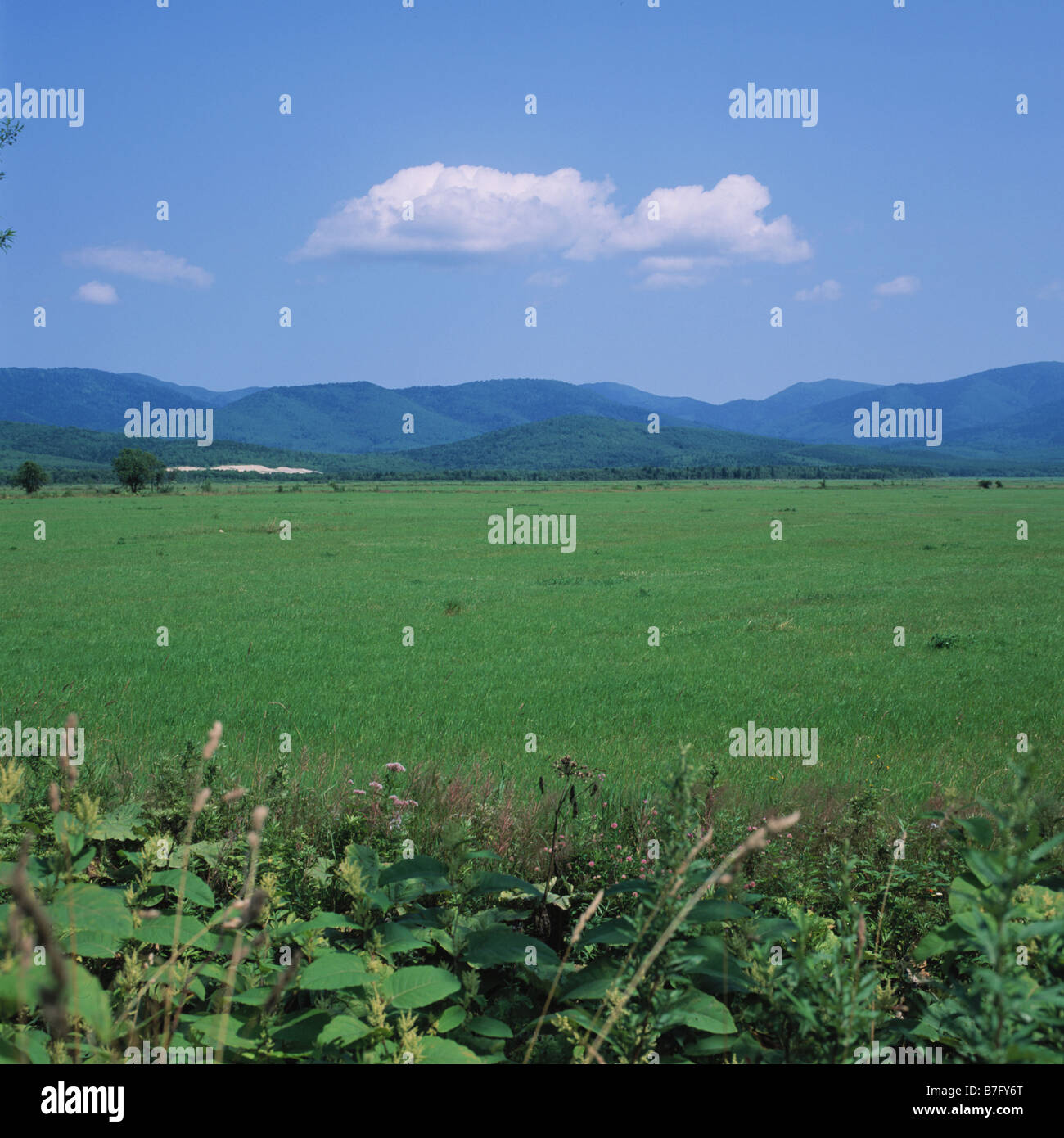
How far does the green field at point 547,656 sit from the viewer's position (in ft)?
33.9

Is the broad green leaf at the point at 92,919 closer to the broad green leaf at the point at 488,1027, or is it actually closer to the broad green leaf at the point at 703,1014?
the broad green leaf at the point at 488,1027

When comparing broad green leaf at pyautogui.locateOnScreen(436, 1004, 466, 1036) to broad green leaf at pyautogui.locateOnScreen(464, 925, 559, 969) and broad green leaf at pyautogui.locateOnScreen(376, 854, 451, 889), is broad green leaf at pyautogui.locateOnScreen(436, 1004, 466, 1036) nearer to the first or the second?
broad green leaf at pyautogui.locateOnScreen(464, 925, 559, 969)

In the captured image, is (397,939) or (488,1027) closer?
(488,1027)

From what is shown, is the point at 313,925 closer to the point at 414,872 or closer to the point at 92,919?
the point at 414,872

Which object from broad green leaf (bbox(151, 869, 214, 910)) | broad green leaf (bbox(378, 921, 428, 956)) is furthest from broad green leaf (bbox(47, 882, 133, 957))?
broad green leaf (bbox(378, 921, 428, 956))

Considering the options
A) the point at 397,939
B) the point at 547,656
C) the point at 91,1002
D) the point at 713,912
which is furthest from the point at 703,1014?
the point at 547,656

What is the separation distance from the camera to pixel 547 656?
18609mm

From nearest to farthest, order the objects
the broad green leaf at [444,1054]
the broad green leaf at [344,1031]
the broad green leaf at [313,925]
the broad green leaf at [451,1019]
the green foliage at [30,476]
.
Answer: the broad green leaf at [444,1054]
the broad green leaf at [344,1031]
the broad green leaf at [451,1019]
the broad green leaf at [313,925]
the green foliage at [30,476]

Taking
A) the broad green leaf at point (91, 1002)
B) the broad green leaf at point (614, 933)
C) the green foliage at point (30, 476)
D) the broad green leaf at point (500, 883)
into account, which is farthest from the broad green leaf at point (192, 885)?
the green foliage at point (30, 476)

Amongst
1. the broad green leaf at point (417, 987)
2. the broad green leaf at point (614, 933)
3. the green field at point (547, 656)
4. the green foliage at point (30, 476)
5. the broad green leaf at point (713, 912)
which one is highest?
the green foliage at point (30, 476)

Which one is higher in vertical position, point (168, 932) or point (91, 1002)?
point (91, 1002)

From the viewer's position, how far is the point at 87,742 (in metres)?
8.34

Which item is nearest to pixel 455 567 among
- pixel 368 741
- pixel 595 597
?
pixel 595 597
